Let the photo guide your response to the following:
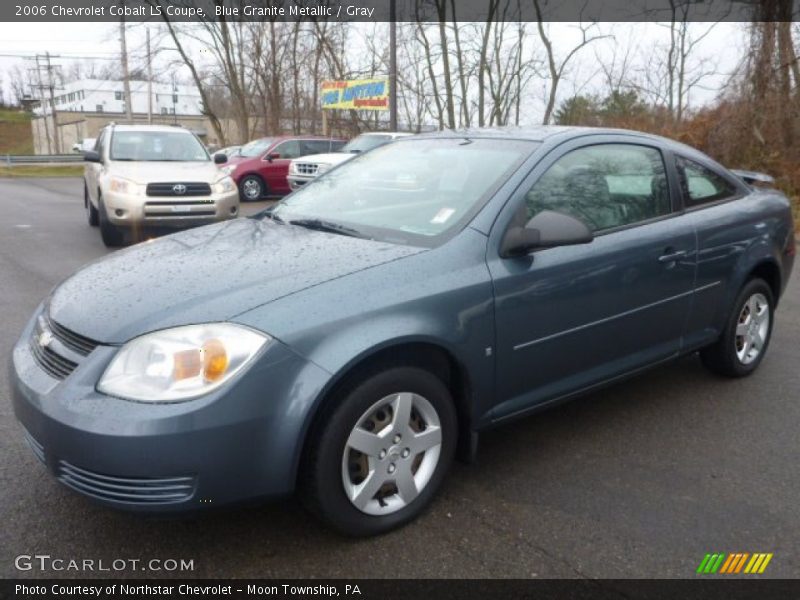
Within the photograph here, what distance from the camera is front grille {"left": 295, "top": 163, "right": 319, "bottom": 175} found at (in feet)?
46.6

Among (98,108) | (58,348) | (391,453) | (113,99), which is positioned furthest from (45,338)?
(113,99)

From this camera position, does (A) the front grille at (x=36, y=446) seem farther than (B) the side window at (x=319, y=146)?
No

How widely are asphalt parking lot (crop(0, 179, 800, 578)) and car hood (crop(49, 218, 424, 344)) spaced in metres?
0.69

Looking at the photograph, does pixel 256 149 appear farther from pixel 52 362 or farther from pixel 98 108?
pixel 98 108

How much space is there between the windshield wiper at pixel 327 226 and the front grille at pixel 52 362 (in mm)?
1255

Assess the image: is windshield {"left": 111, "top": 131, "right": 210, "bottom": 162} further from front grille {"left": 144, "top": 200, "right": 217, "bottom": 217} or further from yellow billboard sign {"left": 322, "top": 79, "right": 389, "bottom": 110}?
yellow billboard sign {"left": 322, "top": 79, "right": 389, "bottom": 110}

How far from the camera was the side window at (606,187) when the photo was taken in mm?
3283

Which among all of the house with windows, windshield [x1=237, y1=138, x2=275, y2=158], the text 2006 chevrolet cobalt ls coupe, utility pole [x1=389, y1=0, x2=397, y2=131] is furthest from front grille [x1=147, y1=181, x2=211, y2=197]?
the house with windows

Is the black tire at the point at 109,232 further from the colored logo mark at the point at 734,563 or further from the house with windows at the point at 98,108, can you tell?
the house with windows at the point at 98,108

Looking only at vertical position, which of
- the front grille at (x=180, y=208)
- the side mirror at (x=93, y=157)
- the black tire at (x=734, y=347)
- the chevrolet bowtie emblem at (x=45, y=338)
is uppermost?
the side mirror at (x=93, y=157)

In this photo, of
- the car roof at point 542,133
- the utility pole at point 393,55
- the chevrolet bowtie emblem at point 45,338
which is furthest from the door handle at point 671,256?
the utility pole at point 393,55

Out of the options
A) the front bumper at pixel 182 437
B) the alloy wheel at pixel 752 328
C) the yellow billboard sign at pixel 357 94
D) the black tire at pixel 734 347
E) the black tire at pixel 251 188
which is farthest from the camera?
the yellow billboard sign at pixel 357 94
